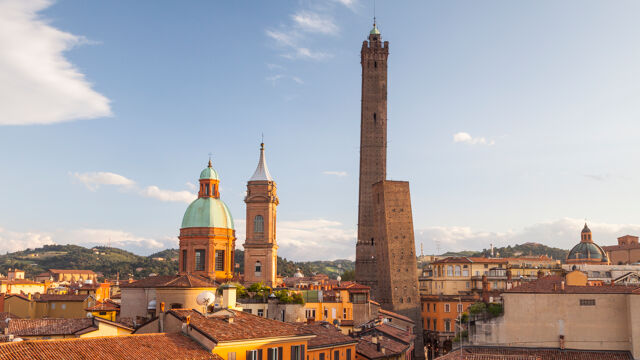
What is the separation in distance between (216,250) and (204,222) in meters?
3.17

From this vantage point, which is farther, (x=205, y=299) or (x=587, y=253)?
(x=587, y=253)

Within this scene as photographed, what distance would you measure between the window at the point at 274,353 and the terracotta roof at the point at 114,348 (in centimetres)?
312

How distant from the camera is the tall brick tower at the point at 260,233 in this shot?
216ft

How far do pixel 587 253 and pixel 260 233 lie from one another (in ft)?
172

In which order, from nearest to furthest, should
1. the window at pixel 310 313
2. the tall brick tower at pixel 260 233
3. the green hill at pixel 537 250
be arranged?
the window at pixel 310 313
the tall brick tower at pixel 260 233
the green hill at pixel 537 250

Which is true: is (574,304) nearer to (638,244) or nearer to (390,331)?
(390,331)

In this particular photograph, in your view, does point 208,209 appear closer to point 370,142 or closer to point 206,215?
point 206,215

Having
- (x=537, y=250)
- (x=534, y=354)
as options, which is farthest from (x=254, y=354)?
(x=537, y=250)

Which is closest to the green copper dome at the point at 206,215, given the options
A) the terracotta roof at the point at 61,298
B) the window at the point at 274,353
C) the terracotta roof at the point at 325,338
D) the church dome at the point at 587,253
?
the terracotta roof at the point at 61,298

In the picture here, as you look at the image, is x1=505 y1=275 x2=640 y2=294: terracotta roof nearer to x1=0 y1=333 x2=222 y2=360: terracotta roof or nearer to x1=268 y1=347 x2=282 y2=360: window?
x1=268 y1=347 x2=282 y2=360: window

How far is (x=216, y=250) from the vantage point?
66750mm

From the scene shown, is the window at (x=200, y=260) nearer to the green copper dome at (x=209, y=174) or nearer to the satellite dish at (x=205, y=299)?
the green copper dome at (x=209, y=174)

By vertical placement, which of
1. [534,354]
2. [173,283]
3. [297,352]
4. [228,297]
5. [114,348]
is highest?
[173,283]

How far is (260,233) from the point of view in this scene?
66.5 meters
